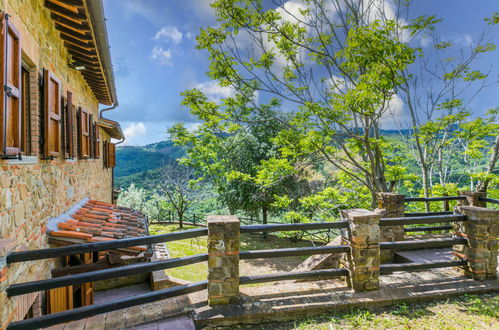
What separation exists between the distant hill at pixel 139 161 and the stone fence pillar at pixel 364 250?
3342cm

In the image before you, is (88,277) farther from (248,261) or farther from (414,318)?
(248,261)

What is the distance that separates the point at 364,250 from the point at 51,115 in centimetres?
411

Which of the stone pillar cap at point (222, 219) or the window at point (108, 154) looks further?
the window at point (108, 154)

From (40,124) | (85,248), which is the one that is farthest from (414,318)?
(40,124)

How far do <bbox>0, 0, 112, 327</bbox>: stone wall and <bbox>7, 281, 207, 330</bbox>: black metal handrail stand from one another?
0.53 feet

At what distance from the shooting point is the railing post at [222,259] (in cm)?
295

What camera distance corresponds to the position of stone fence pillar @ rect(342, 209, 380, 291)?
10.9ft

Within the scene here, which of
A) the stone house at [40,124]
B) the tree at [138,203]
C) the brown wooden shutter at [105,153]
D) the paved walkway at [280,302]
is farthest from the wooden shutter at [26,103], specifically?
the tree at [138,203]

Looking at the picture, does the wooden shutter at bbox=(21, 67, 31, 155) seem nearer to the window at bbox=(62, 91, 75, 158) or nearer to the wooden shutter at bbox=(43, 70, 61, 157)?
the wooden shutter at bbox=(43, 70, 61, 157)

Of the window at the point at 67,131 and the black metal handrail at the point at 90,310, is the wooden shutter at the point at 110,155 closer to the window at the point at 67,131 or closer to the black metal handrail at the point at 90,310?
the window at the point at 67,131

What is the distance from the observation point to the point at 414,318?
9.74 ft

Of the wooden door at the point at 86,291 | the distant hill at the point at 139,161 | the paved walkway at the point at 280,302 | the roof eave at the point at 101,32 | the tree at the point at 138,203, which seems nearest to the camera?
the paved walkway at the point at 280,302

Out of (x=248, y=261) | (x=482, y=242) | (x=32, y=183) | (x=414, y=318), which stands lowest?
(x=248, y=261)

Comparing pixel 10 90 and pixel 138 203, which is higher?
pixel 10 90
